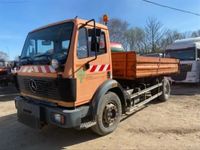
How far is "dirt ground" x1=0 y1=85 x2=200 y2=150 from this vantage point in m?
4.84

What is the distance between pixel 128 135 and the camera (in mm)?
5352

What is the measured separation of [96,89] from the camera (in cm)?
501

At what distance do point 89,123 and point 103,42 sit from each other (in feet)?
6.05

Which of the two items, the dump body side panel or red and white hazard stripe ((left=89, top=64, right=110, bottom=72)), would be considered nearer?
red and white hazard stripe ((left=89, top=64, right=110, bottom=72))

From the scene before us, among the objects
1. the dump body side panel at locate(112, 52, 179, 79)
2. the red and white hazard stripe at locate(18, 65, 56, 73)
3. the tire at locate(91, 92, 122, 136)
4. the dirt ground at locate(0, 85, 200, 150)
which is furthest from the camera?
the dump body side panel at locate(112, 52, 179, 79)

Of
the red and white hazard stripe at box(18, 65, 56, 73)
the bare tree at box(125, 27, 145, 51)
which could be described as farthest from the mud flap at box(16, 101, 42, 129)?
the bare tree at box(125, 27, 145, 51)

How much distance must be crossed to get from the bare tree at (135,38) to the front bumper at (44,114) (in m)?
36.6

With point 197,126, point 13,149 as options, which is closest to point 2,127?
point 13,149

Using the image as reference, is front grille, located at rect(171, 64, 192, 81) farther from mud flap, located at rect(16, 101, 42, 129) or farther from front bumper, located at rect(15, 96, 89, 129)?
mud flap, located at rect(16, 101, 42, 129)

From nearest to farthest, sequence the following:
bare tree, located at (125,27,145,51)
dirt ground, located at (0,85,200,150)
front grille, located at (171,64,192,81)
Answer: dirt ground, located at (0,85,200,150)
front grille, located at (171,64,192,81)
bare tree, located at (125,27,145,51)

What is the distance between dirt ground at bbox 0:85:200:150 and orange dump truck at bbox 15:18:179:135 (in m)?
0.41

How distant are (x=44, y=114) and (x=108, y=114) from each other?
1.47 m

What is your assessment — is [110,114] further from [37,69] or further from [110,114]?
[37,69]

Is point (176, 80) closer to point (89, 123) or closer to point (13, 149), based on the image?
point (89, 123)
